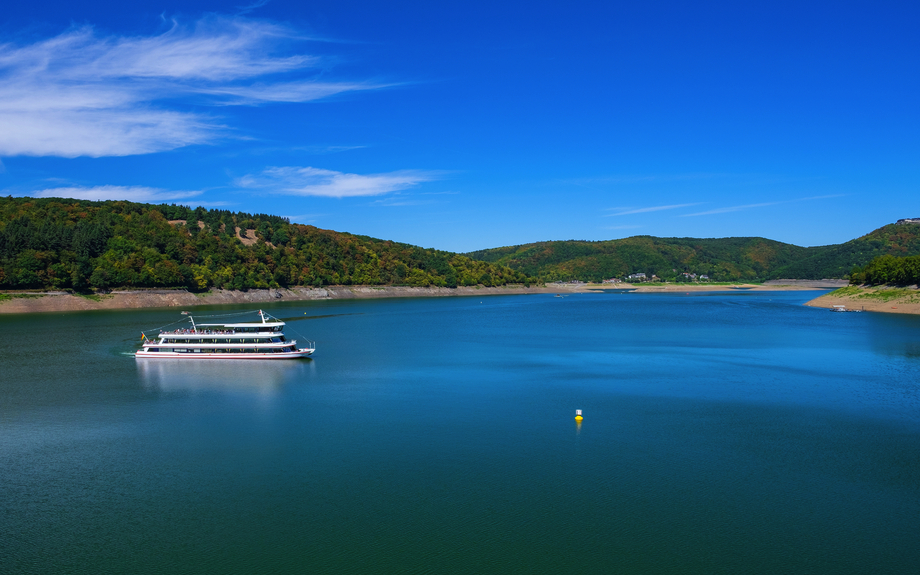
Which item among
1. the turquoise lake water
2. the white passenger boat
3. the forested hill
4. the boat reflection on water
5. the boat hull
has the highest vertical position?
the forested hill

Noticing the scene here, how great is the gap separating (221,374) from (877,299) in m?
108

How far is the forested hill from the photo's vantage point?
113m

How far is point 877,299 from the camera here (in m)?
102

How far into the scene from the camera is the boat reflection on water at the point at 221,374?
40.3 m

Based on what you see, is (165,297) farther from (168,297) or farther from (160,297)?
(160,297)

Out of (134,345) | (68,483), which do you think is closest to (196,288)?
(134,345)

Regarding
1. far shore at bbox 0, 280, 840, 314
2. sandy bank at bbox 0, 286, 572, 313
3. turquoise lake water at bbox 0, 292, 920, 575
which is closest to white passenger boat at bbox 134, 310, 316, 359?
turquoise lake water at bbox 0, 292, 920, 575

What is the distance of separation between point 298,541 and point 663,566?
10451 millimetres

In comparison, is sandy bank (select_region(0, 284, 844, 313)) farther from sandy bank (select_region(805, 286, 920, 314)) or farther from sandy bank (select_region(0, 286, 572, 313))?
sandy bank (select_region(805, 286, 920, 314))

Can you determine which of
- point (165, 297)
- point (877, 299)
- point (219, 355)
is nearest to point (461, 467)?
point (219, 355)

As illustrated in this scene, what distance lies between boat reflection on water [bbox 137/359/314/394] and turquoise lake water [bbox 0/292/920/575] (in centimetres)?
43

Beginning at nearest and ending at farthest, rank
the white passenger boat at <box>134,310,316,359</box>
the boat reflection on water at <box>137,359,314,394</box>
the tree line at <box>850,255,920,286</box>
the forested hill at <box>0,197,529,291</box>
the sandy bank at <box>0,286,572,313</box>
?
1. the boat reflection on water at <box>137,359,314,394</box>
2. the white passenger boat at <box>134,310,316,359</box>
3. the tree line at <box>850,255,920,286</box>
4. the sandy bank at <box>0,286,572,313</box>
5. the forested hill at <box>0,197,529,291</box>

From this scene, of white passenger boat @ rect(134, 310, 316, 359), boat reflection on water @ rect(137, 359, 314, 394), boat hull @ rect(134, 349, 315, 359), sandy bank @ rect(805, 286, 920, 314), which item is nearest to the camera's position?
boat reflection on water @ rect(137, 359, 314, 394)

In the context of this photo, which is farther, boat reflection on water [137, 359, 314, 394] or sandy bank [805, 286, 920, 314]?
sandy bank [805, 286, 920, 314]
